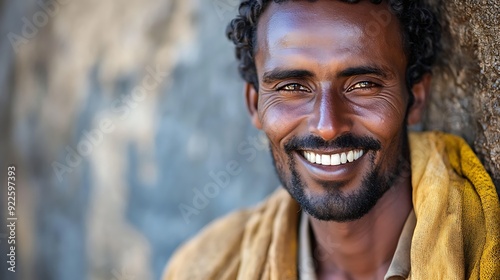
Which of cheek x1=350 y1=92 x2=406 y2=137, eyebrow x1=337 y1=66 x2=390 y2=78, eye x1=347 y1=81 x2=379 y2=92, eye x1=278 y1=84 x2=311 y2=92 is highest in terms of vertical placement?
eyebrow x1=337 y1=66 x2=390 y2=78

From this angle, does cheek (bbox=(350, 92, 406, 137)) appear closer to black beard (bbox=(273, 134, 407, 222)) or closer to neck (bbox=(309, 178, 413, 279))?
black beard (bbox=(273, 134, 407, 222))

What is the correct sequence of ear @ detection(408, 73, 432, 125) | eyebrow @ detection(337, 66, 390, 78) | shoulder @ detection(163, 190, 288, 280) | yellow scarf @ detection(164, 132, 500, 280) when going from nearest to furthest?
yellow scarf @ detection(164, 132, 500, 280) < eyebrow @ detection(337, 66, 390, 78) < ear @ detection(408, 73, 432, 125) < shoulder @ detection(163, 190, 288, 280)

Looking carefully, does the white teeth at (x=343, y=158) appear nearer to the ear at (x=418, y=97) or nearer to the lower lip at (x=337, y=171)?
the lower lip at (x=337, y=171)

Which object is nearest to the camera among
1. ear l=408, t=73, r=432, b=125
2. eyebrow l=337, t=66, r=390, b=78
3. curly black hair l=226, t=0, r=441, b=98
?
eyebrow l=337, t=66, r=390, b=78

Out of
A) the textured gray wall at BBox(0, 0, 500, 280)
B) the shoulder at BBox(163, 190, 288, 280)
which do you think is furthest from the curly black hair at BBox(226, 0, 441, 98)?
the textured gray wall at BBox(0, 0, 500, 280)

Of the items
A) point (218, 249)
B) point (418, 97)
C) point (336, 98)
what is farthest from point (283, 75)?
point (218, 249)

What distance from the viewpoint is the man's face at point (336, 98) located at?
2.22 meters

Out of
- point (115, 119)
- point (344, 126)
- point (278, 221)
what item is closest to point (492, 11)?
point (344, 126)

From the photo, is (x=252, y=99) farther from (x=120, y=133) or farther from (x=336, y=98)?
(x=120, y=133)

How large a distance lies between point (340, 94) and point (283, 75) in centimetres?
20

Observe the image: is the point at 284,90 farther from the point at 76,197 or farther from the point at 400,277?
the point at 76,197

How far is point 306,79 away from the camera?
2.27 m

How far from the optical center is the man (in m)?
2.18

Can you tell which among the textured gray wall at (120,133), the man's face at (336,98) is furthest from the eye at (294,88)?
the textured gray wall at (120,133)
